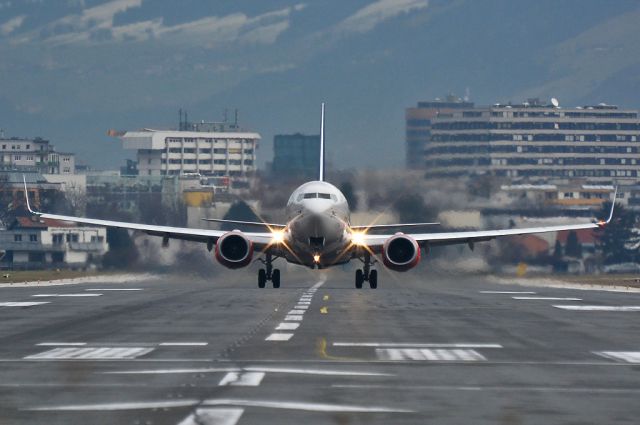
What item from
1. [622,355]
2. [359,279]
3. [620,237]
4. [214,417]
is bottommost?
[620,237]

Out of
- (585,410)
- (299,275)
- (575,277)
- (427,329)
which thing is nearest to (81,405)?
(585,410)

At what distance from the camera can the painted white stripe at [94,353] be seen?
29.0 meters

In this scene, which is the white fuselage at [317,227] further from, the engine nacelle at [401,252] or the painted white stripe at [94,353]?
the painted white stripe at [94,353]

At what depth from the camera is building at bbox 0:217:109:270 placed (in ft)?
343

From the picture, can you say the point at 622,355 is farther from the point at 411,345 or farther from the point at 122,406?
the point at 122,406

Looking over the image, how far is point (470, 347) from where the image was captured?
32281 mm

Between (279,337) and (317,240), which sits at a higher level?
(317,240)

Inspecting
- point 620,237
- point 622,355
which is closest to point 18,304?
point 622,355

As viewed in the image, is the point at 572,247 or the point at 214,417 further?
the point at 572,247

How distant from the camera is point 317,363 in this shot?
27688 millimetres

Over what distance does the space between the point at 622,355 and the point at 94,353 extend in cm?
1136

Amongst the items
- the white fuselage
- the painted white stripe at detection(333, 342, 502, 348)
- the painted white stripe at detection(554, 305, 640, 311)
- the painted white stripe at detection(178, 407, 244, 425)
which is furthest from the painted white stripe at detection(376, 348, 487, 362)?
the white fuselage

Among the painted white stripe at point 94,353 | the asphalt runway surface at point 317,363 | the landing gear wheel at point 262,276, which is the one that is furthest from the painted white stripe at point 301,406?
the landing gear wheel at point 262,276

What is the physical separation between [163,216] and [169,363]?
8065 centimetres
